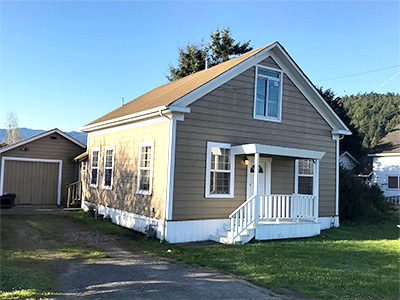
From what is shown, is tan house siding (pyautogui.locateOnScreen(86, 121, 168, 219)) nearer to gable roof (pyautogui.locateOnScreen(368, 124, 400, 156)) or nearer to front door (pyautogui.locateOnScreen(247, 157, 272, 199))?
front door (pyautogui.locateOnScreen(247, 157, 272, 199))

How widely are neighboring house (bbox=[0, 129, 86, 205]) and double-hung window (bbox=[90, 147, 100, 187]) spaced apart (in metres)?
2.65

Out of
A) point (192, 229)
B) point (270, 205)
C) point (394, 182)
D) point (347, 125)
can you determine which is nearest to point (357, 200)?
point (270, 205)

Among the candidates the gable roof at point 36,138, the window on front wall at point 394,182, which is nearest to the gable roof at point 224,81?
the gable roof at point 36,138

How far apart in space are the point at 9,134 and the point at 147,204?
46006 mm

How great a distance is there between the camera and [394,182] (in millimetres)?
28609

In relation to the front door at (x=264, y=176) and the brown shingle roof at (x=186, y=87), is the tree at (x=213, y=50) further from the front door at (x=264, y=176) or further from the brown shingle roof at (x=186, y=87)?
the front door at (x=264, y=176)

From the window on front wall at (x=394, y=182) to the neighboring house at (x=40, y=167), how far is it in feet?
74.9

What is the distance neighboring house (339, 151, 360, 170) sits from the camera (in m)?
32.4

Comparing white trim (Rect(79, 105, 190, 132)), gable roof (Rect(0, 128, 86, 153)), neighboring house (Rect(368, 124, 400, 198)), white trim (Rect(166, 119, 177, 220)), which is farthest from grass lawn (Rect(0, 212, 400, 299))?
neighboring house (Rect(368, 124, 400, 198))

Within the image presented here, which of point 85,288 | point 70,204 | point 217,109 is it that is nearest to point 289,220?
point 217,109

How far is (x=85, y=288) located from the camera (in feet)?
19.7

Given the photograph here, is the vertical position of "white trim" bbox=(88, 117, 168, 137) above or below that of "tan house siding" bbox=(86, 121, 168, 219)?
above

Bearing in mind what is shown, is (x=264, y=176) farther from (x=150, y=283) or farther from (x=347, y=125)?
(x=347, y=125)

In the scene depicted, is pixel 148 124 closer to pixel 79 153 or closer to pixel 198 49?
pixel 79 153
